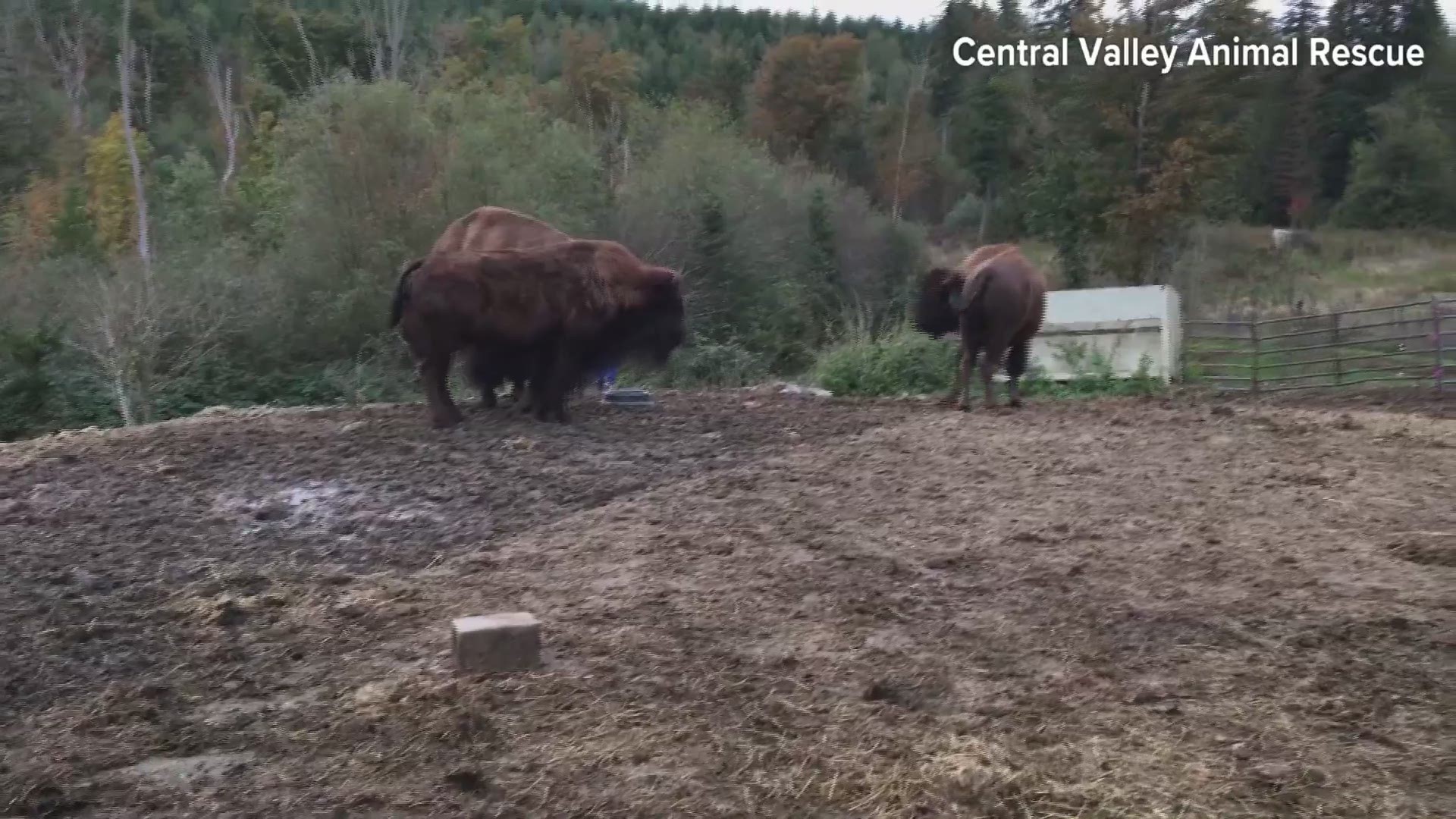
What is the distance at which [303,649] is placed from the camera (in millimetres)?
4383

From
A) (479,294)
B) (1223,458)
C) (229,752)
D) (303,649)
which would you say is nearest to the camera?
(229,752)

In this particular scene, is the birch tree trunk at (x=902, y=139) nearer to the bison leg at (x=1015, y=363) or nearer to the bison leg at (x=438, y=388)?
the bison leg at (x=1015, y=363)

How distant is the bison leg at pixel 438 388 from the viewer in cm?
881

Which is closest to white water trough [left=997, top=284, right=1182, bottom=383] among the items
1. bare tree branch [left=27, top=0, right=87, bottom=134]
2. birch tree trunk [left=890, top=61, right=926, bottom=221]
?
birch tree trunk [left=890, top=61, right=926, bottom=221]

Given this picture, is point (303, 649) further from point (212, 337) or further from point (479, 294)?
point (212, 337)

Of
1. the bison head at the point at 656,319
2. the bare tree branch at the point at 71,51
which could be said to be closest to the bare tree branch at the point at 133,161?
the bare tree branch at the point at 71,51

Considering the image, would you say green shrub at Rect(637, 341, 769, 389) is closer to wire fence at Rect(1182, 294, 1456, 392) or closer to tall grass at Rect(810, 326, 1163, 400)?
tall grass at Rect(810, 326, 1163, 400)

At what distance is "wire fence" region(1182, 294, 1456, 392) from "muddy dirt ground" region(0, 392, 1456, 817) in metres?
7.03

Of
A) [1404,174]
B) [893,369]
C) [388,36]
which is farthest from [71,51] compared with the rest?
[1404,174]

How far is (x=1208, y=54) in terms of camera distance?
23125 mm

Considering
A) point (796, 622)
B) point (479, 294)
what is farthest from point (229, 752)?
point (479, 294)

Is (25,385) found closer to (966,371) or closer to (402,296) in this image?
(402,296)

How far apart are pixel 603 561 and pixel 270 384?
13422 mm

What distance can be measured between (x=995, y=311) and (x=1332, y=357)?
6.88 metres
